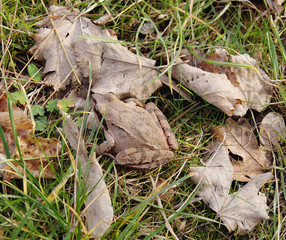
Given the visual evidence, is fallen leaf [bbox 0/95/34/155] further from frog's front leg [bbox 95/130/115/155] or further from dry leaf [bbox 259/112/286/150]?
dry leaf [bbox 259/112/286/150]

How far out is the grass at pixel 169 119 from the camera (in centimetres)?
321

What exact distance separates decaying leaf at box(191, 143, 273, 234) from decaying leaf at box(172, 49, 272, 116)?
0.67m

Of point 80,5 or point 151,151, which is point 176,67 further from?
point 80,5

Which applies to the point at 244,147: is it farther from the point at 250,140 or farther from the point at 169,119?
the point at 169,119

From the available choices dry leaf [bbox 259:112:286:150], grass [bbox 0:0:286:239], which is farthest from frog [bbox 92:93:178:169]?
dry leaf [bbox 259:112:286:150]

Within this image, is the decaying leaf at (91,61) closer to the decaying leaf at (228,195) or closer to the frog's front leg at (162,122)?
the frog's front leg at (162,122)

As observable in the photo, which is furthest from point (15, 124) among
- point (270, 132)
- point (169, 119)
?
point (270, 132)

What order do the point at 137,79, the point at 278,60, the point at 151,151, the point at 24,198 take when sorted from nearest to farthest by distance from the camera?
the point at 24,198 < the point at 151,151 < the point at 137,79 < the point at 278,60

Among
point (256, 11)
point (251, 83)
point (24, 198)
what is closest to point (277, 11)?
point (256, 11)

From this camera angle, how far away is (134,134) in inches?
149

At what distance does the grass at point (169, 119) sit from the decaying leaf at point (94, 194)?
0.12 m

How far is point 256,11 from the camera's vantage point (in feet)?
15.1

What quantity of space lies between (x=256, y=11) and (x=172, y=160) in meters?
2.69

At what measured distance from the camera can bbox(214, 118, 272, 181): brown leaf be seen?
3961 millimetres
